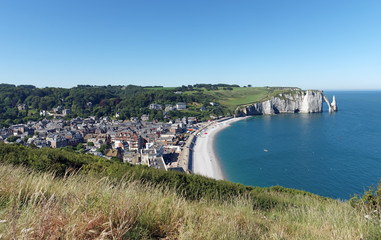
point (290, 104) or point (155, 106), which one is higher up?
point (155, 106)

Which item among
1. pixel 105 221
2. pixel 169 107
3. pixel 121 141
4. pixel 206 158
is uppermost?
pixel 105 221

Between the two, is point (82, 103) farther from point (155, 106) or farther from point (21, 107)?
point (155, 106)

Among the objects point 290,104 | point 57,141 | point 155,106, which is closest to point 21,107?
point 155,106

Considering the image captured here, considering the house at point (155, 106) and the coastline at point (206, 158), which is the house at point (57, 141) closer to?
the coastline at point (206, 158)

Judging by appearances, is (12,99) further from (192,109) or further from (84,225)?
(84,225)

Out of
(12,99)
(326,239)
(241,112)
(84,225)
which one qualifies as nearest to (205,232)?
(84,225)

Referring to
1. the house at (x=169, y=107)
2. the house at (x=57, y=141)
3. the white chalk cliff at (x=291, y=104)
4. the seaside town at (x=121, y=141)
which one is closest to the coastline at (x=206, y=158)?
the seaside town at (x=121, y=141)

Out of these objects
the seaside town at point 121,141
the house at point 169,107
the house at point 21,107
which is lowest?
the seaside town at point 121,141
